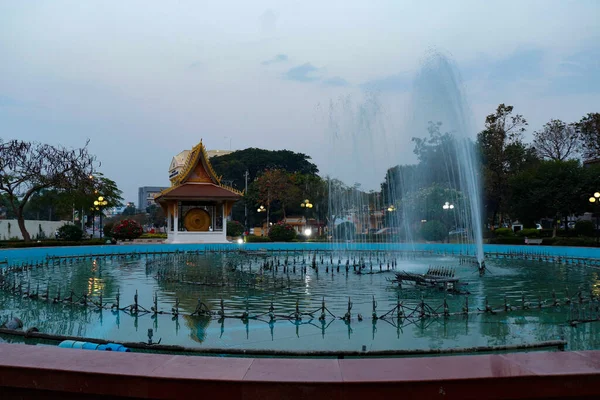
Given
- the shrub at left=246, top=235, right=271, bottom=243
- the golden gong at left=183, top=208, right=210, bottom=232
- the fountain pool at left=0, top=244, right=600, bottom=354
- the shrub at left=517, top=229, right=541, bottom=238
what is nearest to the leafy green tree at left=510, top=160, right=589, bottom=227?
the shrub at left=517, top=229, right=541, bottom=238

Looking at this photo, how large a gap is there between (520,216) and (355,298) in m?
46.7

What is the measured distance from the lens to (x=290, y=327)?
14.6m

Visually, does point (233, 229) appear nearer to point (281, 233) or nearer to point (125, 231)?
point (281, 233)

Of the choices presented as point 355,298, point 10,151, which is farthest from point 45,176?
point 355,298

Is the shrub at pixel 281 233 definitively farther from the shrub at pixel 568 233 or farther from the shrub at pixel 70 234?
the shrub at pixel 568 233

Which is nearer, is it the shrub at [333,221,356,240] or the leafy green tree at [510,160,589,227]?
the leafy green tree at [510,160,589,227]

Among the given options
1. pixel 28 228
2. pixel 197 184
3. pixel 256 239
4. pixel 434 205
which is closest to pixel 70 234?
pixel 197 184

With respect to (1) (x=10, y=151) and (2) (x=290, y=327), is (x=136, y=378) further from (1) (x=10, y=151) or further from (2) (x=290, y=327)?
(1) (x=10, y=151)

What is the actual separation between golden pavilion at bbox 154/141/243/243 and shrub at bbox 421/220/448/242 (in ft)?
69.7

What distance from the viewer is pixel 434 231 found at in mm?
55594

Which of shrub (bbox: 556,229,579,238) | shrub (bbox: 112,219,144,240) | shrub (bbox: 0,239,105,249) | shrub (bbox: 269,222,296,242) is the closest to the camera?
shrub (bbox: 0,239,105,249)

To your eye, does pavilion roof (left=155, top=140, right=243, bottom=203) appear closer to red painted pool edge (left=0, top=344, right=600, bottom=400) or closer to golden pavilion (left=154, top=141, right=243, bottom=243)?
golden pavilion (left=154, top=141, right=243, bottom=243)

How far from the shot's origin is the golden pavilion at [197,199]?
181 ft

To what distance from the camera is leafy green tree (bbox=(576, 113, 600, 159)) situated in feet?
202
